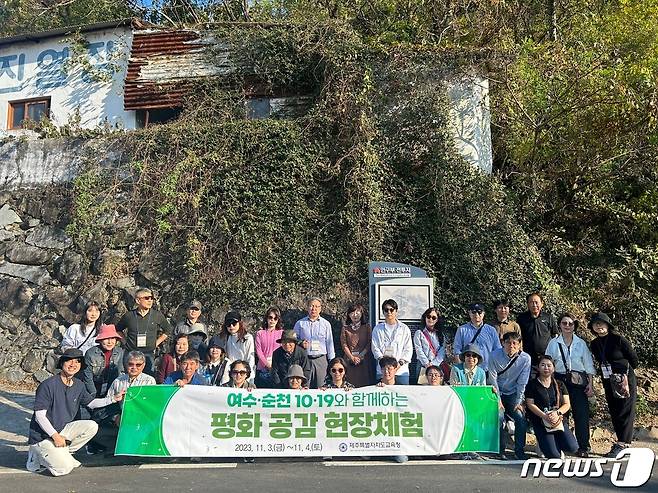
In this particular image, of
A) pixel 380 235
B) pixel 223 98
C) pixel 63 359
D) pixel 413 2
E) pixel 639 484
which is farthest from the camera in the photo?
pixel 413 2

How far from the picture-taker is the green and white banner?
6801mm

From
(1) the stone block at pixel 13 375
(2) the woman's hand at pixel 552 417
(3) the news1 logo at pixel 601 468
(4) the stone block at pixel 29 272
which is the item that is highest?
(4) the stone block at pixel 29 272

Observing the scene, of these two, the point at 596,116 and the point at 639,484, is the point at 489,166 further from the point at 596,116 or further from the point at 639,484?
the point at 639,484

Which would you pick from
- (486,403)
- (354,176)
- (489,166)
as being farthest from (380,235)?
(486,403)

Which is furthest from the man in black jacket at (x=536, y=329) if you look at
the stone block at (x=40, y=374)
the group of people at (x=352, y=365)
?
the stone block at (x=40, y=374)

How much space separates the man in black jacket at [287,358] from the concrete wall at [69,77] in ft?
27.5

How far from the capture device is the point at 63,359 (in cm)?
681

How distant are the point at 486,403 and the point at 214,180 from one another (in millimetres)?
6621

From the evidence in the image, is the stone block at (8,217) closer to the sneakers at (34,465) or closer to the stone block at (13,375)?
the stone block at (13,375)

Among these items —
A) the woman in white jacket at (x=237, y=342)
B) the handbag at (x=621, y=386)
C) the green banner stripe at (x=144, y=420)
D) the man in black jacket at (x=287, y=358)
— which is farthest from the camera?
the woman in white jacket at (x=237, y=342)

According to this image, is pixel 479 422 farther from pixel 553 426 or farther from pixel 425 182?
pixel 425 182

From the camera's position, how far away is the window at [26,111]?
14812mm

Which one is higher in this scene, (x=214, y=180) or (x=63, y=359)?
(x=214, y=180)

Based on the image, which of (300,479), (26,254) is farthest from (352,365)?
(26,254)
